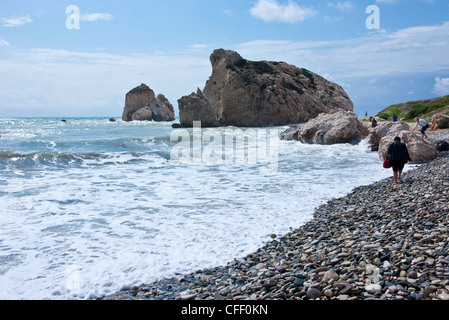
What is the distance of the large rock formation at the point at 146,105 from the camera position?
89.1 m

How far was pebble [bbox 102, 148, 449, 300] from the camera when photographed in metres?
3.37

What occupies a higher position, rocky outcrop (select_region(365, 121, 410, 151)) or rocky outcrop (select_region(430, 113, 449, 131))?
rocky outcrop (select_region(430, 113, 449, 131))

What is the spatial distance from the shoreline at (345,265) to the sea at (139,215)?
41 centimetres

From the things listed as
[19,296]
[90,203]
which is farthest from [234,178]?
[19,296]

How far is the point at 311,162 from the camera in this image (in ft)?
51.3

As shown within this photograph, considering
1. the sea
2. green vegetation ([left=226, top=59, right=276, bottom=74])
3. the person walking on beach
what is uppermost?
green vegetation ([left=226, top=59, right=276, bottom=74])

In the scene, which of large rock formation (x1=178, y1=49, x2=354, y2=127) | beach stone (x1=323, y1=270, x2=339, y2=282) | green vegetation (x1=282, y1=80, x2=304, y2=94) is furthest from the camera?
green vegetation (x1=282, y1=80, x2=304, y2=94)

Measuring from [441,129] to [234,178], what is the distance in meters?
21.7

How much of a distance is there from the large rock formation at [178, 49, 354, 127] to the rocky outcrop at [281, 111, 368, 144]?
22.8m

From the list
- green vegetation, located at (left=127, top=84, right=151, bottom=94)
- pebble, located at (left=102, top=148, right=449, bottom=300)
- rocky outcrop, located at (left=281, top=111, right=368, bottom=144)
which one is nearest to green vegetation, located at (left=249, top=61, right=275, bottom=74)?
rocky outcrop, located at (left=281, top=111, right=368, bottom=144)

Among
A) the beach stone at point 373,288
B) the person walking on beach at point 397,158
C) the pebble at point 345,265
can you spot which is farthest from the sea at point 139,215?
the beach stone at point 373,288

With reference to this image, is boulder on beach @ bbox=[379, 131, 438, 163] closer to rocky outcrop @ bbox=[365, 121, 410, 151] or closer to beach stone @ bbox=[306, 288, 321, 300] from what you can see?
rocky outcrop @ bbox=[365, 121, 410, 151]

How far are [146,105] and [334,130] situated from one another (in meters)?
76.4

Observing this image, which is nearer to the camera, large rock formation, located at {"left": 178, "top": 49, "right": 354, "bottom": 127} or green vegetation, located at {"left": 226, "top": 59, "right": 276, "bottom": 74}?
large rock formation, located at {"left": 178, "top": 49, "right": 354, "bottom": 127}
